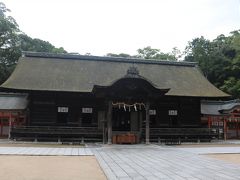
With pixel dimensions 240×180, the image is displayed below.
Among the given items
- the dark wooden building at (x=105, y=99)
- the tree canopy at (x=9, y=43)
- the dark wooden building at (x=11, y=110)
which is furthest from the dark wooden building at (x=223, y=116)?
the tree canopy at (x=9, y=43)

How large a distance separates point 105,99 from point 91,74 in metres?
5.75

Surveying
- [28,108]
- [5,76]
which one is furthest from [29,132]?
[5,76]

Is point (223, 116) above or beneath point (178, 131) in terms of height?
above

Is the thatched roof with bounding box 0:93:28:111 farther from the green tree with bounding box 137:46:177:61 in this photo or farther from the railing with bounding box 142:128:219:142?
the green tree with bounding box 137:46:177:61

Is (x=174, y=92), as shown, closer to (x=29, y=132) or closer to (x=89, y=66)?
(x=89, y=66)

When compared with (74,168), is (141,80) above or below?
above

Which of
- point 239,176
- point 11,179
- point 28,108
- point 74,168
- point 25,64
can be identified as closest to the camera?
point 11,179

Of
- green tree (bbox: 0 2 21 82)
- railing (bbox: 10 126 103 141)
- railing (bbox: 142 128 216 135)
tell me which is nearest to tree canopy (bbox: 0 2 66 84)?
green tree (bbox: 0 2 21 82)

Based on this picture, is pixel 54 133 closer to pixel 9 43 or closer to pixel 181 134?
pixel 181 134

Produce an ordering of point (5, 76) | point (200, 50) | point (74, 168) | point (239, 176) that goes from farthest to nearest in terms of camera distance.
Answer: point (200, 50) → point (5, 76) → point (74, 168) → point (239, 176)

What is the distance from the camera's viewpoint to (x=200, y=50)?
51.7m

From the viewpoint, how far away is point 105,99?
21203 mm

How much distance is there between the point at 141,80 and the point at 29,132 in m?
8.58

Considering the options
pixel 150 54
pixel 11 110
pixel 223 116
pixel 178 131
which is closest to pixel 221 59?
pixel 150 54
